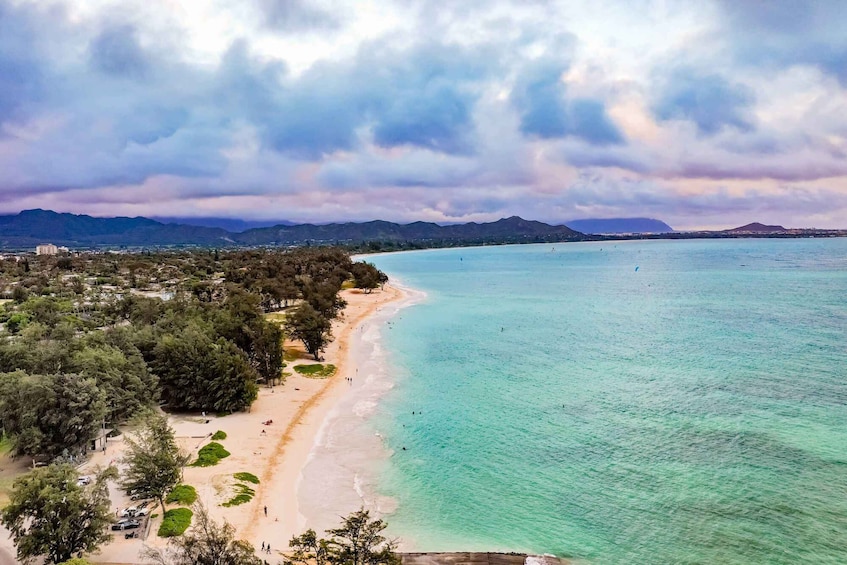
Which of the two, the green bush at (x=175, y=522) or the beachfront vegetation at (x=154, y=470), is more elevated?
Result: the beachfront vegetation at (x=154, y=470)

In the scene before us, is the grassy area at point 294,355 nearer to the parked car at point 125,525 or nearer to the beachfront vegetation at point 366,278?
the parked car at point 125,525

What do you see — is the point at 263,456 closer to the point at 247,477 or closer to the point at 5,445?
the point at 247,477

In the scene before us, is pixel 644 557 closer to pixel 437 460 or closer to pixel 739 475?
pixel 739 475

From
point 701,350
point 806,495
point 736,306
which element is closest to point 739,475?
point 806,495

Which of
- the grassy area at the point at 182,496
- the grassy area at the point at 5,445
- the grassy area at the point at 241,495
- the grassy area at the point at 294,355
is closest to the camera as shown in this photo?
the grassy area at the point at 182,496

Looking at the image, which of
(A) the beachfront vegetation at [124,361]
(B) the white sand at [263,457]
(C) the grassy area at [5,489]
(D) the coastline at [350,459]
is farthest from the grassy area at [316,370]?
(C) the grassy area at [5,489]

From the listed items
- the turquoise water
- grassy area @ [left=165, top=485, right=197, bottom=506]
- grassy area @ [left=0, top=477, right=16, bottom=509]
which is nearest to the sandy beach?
grassy area @ [left=165, top=485, right=197, bottom=506]
